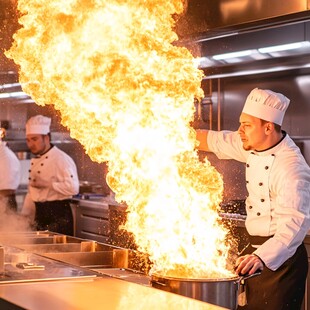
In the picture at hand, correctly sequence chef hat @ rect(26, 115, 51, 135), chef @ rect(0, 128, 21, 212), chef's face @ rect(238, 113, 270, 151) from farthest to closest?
chef @ rect(0, 128, 21, 212) < chef hat @ rect(26, 115, 51, 135) < chef's face @ rect(238, 113, 270, 151)

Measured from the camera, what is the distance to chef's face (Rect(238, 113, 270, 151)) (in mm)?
3572

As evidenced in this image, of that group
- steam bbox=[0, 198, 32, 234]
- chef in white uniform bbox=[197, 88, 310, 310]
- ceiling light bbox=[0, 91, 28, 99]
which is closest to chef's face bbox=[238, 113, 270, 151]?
chef in white uniform bbox=[197, 88, 310, 310]

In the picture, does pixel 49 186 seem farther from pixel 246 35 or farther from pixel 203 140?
pixel 203 140

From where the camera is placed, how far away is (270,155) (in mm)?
3566

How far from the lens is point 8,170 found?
25.3 ft

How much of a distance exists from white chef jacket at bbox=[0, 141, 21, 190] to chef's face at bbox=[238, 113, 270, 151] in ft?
15.0

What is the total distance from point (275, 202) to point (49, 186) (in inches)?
139

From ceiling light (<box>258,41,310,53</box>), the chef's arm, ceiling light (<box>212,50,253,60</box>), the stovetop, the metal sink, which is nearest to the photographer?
the stovetop

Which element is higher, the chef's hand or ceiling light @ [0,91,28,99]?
ceiling light @ [0,91,28,99]

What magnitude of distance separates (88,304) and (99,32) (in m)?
1.61

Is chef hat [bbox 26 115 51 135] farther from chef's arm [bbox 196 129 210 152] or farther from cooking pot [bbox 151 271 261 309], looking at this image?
cooking pot [bbox 151 271 261 309]

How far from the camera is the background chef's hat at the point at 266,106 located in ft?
11.8

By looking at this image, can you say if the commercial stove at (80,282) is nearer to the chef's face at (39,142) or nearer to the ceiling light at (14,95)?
the chef's face at (39,142)

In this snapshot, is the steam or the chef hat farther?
the chef hat
